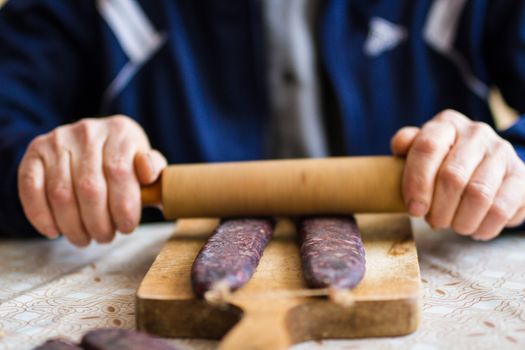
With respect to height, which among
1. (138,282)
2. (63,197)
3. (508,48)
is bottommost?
(138,282)

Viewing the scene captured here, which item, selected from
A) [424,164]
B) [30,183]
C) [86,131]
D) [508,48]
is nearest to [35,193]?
[30,183]

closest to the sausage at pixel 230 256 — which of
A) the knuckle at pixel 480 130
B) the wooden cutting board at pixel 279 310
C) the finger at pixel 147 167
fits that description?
the wooden cutting board at pixel 279 310

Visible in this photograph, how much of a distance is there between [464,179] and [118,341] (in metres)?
0.51

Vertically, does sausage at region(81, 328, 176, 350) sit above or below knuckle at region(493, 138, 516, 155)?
below

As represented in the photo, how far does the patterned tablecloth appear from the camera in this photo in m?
0.64

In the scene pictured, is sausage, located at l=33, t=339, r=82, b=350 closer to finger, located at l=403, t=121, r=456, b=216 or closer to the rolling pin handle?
the rolling pin handle

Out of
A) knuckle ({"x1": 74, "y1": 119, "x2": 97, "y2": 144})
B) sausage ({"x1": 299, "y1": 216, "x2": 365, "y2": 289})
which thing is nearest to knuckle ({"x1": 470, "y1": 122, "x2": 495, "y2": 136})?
sausage ({"x1": 299, "y1": 216, "x2": 365, "y2": 289})

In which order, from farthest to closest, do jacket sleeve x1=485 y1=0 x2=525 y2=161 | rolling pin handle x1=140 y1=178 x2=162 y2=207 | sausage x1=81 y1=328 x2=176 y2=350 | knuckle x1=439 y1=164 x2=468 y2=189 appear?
jacket sleeve x1=485 y1=0 x2=525 y2=161, rolling pin handle x1=140 y1=178 x2=162 y2=207, knuckle x1=439 y1=164 x2=468 y2=189, sausage x1=81 y1=328 x2=176 y2=350

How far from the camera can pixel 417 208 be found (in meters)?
0.84

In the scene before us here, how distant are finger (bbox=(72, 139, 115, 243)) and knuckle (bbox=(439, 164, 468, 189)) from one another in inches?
19.3

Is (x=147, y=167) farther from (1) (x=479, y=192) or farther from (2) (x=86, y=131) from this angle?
(1) (x=479, y=192)

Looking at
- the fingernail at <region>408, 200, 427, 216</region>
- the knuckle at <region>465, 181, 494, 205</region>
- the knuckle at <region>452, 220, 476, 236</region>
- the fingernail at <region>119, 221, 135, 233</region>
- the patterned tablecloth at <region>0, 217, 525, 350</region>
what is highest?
the knuckle at <region>465, 181, 494, 205</region>

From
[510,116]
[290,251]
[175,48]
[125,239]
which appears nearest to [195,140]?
[175,48]

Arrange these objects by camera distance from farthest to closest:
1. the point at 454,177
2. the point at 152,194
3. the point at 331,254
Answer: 1. the point at 152,194
2. the point at 454,177
3. the point at 331,254
